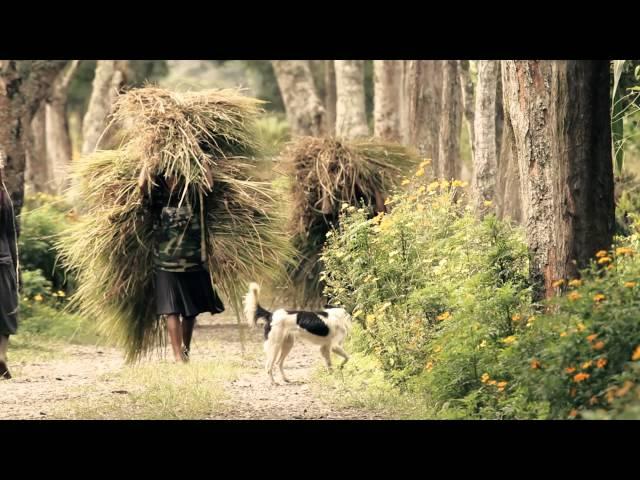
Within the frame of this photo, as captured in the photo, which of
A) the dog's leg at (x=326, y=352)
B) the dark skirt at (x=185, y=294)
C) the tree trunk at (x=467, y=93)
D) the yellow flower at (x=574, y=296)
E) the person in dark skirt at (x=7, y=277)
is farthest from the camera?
the tree trunk at (x=467, y=93)

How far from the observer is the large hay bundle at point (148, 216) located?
12.0 meters

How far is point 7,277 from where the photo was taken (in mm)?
11969

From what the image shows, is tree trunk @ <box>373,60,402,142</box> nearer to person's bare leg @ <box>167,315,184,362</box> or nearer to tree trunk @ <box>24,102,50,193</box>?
tree trunk @ <box>24,102,50,193</box>

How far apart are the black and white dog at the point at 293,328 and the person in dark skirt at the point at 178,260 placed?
28.3 inches

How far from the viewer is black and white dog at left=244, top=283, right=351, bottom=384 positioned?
11414 mm

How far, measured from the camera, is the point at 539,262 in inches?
366

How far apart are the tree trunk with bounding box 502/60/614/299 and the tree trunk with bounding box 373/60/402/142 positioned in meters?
12.1

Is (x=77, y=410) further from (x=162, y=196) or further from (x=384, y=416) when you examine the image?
(x=162, y=196)

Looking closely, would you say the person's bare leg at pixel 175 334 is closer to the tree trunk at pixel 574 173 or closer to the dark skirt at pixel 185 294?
the dark skirt at pixel 185 294

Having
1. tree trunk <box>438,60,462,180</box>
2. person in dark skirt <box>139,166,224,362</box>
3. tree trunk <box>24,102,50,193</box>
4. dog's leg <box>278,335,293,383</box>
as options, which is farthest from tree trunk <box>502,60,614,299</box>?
tree trunk <box>24,102,50,193</box>

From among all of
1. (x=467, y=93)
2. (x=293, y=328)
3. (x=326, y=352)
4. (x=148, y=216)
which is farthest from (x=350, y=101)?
(x=293, y=328)

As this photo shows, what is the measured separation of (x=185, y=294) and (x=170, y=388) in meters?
2.07

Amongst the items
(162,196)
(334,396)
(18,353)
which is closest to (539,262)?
(334,396)

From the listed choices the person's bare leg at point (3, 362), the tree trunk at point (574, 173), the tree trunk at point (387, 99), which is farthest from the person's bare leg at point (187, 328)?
the tree trunk at point (387, 99)
